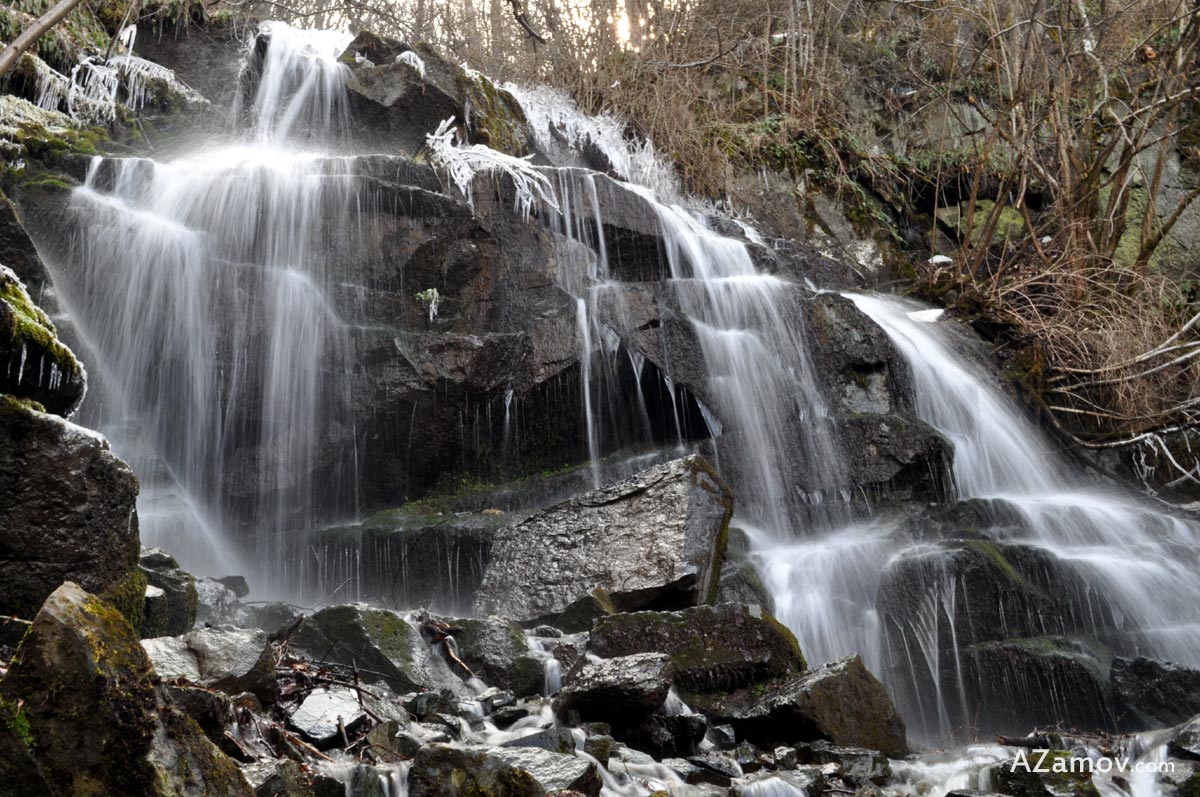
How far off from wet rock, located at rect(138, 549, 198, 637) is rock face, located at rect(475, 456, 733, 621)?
5.45 ft

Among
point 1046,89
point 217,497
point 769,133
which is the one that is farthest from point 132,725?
point 769,133

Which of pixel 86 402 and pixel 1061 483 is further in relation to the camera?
pixel 1061 483

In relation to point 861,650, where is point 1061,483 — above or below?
above

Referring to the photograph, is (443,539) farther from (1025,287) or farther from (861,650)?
(1025,287)

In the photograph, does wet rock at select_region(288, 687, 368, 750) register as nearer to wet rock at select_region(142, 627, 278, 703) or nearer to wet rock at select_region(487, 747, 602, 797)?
wet rock at select_region(142, 627, 278, 703)

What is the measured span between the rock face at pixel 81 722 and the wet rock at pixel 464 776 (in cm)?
64

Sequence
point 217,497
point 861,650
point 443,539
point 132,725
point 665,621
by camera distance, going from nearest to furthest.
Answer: point 132,725 < point 665,621 < point 861,650 < point 443,539 < point 217,497

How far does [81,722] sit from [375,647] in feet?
7.32

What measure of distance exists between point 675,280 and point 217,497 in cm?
432

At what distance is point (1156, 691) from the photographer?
5.43 metres

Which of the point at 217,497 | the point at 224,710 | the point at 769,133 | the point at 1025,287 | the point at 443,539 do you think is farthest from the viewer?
the point at 769,133

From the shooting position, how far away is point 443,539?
693cm

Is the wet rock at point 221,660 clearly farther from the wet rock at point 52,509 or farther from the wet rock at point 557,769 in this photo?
the wet rock at point 557,769

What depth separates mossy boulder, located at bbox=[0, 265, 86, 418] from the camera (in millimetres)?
3316
